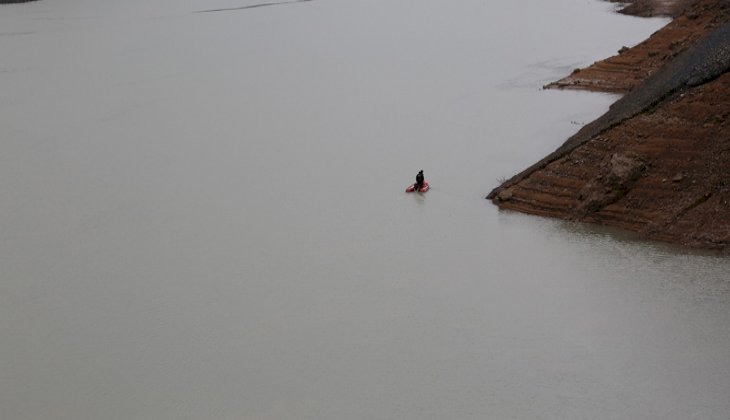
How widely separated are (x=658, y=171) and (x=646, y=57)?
37.1 feet

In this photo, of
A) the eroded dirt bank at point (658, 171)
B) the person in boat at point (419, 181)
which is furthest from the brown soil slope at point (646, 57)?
the person in boat at point (419, 181)

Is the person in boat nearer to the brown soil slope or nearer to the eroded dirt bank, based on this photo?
the eroded dirt bank

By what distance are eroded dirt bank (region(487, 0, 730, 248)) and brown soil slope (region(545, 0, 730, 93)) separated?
262 inches

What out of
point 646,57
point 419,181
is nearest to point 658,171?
point 419,181

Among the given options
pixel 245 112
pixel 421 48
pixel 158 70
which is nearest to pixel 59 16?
pixel 158 70

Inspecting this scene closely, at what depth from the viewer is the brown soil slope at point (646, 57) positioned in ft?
66.3

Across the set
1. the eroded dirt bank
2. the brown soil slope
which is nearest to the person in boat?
the eroded dirt bank

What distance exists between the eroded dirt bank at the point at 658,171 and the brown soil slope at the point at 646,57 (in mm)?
6644

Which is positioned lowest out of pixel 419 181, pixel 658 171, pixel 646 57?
pixel 658 171

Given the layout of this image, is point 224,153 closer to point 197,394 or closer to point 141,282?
point 141,282

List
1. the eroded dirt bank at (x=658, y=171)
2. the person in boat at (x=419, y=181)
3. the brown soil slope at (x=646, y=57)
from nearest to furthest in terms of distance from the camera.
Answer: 1. the eroded dirt bank at (x=658, y=171)
2. the person in boat at (x=419, y=181)
3. the brown soil slope at (x=646, y=57)

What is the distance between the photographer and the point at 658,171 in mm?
11367

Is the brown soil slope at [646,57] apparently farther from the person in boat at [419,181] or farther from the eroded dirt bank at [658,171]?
the person in boat at [419,181]

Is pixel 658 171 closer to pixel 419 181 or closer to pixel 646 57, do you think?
pixel 419 181
